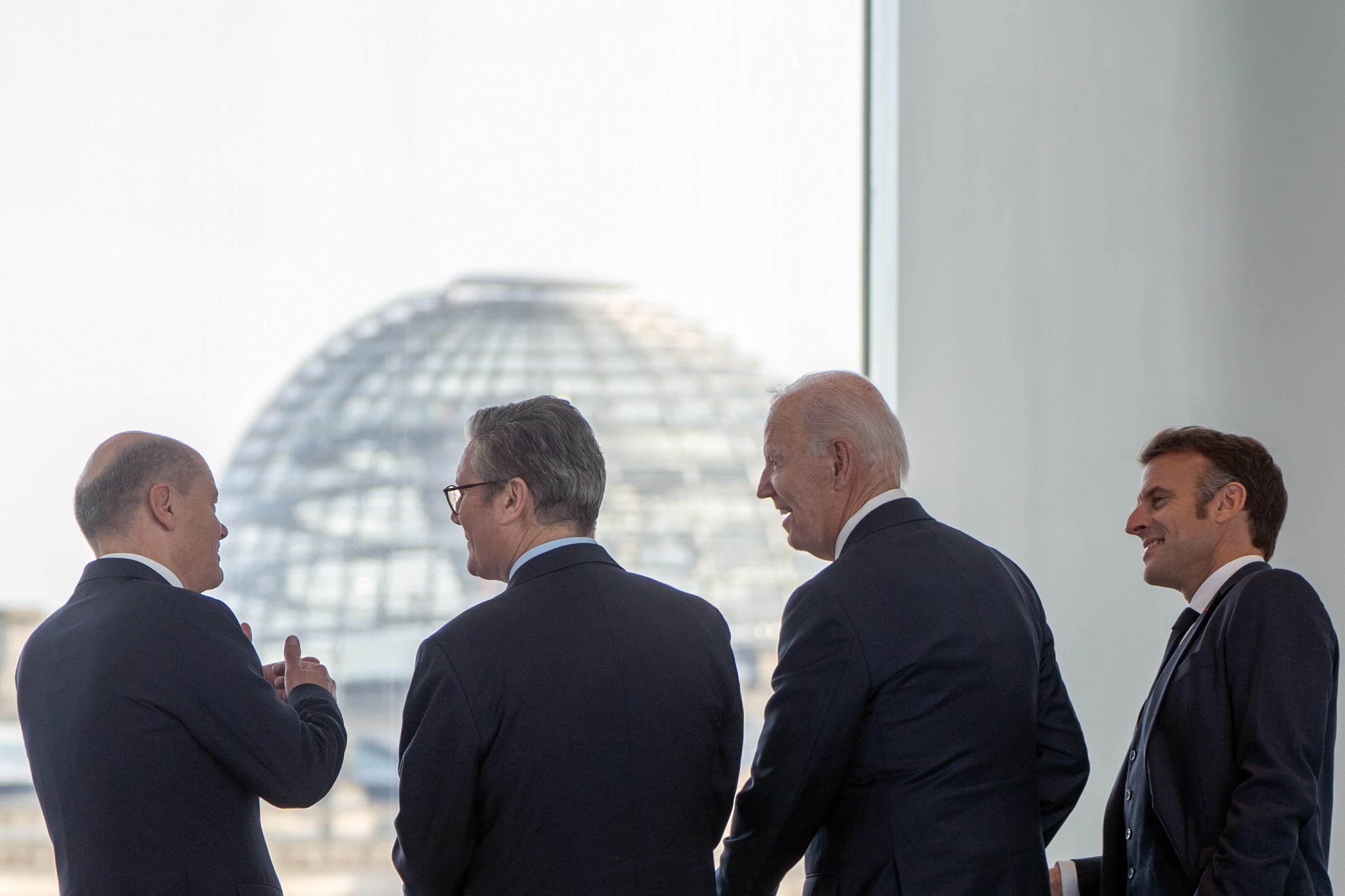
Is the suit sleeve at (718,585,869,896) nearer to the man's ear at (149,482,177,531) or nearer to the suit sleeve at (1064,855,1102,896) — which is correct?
the suit sleeve at (1064,855,1102,896)

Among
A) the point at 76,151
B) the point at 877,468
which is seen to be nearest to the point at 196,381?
the point at 76,151

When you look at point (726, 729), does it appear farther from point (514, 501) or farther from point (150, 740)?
point (150, 740)

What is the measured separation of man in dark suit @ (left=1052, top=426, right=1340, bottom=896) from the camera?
172cm

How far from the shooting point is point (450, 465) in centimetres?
289

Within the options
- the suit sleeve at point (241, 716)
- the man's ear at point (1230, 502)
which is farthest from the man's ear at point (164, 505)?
the man's ear at point (1230, 502)

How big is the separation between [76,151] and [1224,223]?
10.3ft

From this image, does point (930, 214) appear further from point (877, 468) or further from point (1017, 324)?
point (877, 468)

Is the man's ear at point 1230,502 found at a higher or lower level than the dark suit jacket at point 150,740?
higher

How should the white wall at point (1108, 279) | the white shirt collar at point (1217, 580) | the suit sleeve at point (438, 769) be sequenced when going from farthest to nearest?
the white wall at point (1108, 279) → the white shirt collar at point (1217, 580) → the suit sleeve at point (438, 769)

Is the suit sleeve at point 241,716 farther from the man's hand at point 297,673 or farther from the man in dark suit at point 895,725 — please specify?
the man in dark suit at point 895,725

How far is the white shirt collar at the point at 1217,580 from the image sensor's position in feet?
6.37

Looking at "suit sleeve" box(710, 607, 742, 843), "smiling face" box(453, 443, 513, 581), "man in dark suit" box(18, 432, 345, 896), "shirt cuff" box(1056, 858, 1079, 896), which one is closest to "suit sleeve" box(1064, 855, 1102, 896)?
"shirt cuff" box(1056, 858, 1079, 896)

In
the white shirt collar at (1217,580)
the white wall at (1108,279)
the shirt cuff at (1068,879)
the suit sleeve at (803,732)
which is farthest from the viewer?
the white wall at (1108,279)

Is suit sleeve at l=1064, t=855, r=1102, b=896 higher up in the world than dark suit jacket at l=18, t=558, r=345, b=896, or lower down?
lower down
